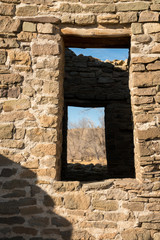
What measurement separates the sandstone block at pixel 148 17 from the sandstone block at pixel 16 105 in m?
1.84

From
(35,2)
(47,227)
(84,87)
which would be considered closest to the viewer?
(47,227)

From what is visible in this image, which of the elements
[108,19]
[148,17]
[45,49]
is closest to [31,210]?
[45,49]

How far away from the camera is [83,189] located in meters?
2.49

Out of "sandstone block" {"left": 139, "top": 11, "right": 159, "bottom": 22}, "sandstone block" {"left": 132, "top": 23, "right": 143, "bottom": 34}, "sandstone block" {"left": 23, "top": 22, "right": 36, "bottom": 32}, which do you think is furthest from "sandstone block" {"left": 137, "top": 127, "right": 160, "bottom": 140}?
"sandstone block" {"left": 23, "top": 22, "right": 36, "bottom": 32}

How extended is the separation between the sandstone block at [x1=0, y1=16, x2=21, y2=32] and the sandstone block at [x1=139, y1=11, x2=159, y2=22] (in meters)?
1.61

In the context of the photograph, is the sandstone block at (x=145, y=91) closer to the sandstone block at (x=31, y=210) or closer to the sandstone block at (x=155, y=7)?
the sandstone block at (x=155, y=7)

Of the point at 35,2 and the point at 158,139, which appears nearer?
the point at 158,139

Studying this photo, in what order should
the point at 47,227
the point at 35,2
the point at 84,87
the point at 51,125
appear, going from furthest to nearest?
the point at 84,87 < the point at 35,2 < the point at 51,125 < the point at 47,227

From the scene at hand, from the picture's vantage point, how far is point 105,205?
244cm

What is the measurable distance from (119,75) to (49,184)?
3.82m

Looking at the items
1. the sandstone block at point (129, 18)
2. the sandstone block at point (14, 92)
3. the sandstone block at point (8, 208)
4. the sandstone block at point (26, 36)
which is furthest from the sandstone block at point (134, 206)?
the sandstone block at point (26, 36)

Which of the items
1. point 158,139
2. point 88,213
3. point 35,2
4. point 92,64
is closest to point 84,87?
point 92,64

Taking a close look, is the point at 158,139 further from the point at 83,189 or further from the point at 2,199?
the point at 2,199

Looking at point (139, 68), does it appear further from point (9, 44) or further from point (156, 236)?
point (156, 236)
